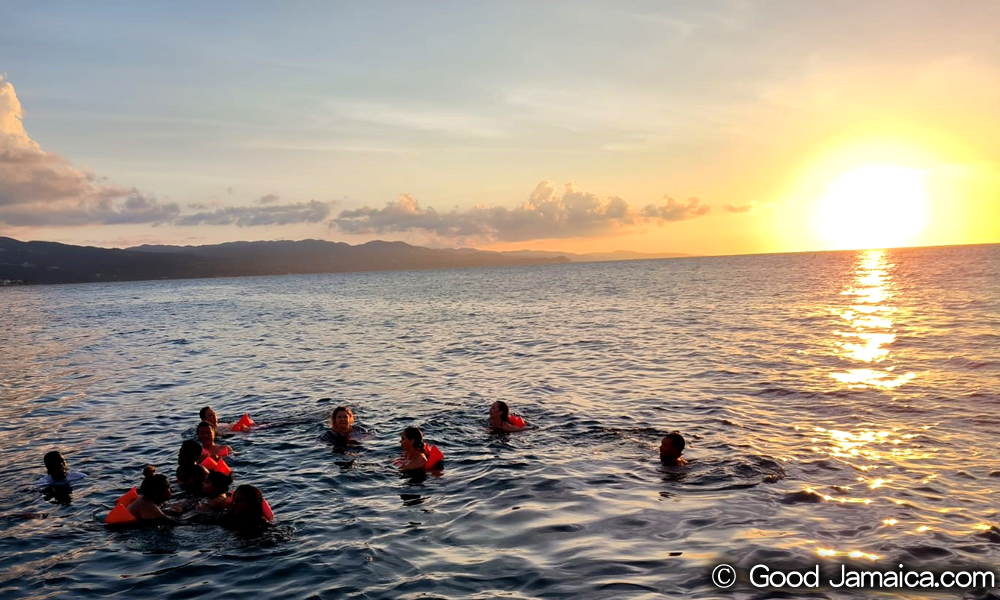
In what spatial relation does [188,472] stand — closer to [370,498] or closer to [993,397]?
[370,498]

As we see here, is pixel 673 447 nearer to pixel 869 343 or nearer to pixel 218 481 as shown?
pixel 218 481

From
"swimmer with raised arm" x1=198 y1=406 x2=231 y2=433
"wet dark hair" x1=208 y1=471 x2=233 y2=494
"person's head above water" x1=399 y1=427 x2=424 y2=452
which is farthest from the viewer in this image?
"swimmer with raised arm" x1=198 y1=406 x2=231 y2=433

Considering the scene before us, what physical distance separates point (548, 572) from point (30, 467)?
15542 millimetres

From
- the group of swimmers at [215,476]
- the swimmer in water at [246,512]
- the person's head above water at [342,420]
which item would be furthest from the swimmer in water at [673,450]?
the swimmer in water at [246,512]

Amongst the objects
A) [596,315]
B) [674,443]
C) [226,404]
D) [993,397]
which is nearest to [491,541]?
[674,443]

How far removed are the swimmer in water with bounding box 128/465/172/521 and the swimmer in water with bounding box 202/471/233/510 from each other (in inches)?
31.0

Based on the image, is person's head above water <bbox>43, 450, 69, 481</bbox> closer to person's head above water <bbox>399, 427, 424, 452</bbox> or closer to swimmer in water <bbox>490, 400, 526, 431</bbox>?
person's head above water <bbox>399, 427, 424, 452</bbox>

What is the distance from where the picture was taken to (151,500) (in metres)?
12.9

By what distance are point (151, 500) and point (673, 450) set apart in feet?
38.3

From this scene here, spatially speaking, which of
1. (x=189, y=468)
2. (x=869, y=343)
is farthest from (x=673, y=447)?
(x=869, y=343)

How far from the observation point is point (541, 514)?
12680 millimetres

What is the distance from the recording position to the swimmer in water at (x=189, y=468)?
14.3 m

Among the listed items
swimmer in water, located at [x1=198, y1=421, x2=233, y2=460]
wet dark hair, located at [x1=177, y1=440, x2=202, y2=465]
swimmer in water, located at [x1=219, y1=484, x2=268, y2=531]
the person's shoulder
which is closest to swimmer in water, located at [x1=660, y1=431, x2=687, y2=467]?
the person's shoulder

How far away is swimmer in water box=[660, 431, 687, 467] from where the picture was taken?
1551cm
